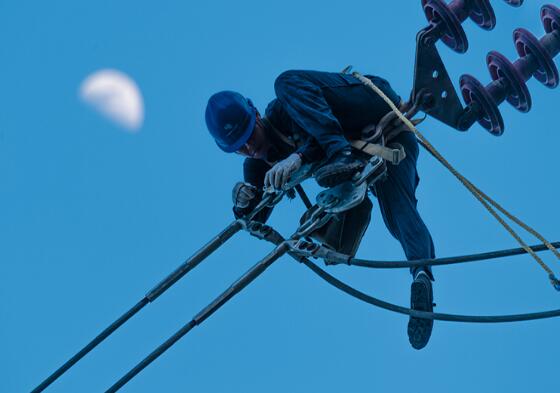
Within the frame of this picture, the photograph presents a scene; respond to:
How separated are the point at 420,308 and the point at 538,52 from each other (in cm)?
233

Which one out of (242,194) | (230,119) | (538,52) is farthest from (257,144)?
(538,52)

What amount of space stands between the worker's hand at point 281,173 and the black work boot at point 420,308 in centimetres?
127

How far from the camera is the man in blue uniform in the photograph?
8617 mm

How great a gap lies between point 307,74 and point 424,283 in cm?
203

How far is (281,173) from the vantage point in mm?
8477

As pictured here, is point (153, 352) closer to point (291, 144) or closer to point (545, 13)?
point (291, 144)

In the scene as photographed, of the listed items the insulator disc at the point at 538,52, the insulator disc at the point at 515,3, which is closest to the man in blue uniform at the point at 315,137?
the insulator disc at the point at 538,52

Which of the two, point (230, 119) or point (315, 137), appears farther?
point (230, 119)

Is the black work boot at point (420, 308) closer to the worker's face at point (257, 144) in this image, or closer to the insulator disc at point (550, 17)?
the worker's face at point (257, 144)

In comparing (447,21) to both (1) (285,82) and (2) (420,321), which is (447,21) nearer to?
(1) (285,82)

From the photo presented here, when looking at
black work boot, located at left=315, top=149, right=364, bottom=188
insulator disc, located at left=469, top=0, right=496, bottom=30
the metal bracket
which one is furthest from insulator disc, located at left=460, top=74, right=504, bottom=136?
black work boot, located at left=315, top=149, right=364, bottom=188

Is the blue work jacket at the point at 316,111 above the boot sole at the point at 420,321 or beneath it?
above

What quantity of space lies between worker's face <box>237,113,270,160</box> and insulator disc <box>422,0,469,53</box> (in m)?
1.66

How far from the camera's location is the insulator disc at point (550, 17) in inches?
354
